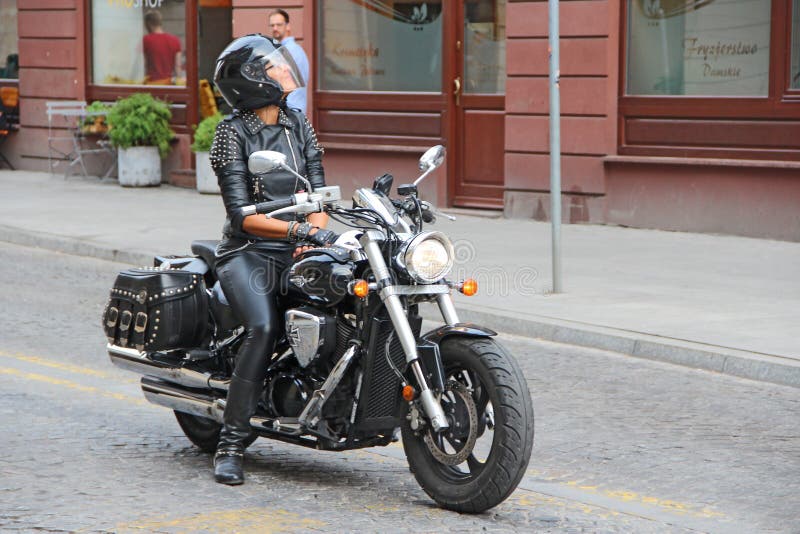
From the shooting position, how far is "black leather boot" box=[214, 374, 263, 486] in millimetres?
5496

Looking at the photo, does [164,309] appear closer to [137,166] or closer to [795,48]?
[795,48]

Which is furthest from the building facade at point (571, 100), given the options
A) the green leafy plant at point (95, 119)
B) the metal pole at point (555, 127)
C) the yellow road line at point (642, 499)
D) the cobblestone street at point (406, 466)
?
the yellow road line at point (642, 499)

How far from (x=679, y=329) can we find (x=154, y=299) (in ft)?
14.1

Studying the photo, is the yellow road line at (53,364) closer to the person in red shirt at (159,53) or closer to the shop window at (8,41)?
the person in red shirt at (159,53)

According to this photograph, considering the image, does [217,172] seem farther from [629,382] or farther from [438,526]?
[629,382]

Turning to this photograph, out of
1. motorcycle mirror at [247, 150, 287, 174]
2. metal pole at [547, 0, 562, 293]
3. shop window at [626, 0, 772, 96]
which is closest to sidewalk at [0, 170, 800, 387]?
metal pole at [547, 0, 562, 293]

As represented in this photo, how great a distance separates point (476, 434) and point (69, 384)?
129 inches

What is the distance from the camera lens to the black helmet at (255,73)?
564cm

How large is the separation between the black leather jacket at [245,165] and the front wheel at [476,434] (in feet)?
3.32

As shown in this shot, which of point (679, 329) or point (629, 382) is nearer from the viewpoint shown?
point (629, 382)

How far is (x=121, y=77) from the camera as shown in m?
19.9

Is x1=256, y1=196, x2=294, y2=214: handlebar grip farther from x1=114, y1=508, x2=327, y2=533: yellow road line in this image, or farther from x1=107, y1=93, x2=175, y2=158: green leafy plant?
x1=107, y1=93, x2=175, y2=158: green leafy plant

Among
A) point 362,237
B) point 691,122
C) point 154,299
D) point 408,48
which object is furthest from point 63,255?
point 362,237

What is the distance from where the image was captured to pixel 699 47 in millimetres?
13938
